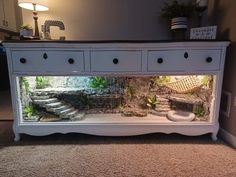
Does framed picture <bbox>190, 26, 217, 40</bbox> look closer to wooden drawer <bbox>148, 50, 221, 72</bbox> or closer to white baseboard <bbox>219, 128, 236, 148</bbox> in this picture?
wooden drawer <bbox>148, 50, 221, 72</bbox>

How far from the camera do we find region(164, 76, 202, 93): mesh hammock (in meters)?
1.65

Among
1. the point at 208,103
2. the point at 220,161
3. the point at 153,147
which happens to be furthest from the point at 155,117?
the point at 220,161

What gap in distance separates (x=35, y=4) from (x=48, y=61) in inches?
27.5

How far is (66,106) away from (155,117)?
83 cm

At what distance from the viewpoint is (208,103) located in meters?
1.62

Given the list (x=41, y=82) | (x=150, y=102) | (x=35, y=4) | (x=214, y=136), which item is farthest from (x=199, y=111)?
(x=35, y=4)

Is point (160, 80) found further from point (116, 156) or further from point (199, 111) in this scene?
point (116, 156)

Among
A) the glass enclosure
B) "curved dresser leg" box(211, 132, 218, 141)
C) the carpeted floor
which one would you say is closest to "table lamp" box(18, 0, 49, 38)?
the glass enclosure

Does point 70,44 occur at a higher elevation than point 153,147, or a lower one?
higher

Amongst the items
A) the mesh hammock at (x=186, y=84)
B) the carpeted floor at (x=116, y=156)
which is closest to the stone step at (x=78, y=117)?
the carpeted floor at (x=116, y=156)

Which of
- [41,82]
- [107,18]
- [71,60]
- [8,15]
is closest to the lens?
[71,60]

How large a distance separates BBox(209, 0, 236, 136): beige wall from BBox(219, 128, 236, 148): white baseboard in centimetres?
3

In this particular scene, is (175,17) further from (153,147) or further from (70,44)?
(153,147)

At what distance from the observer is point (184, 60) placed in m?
1.49
